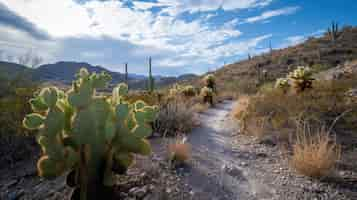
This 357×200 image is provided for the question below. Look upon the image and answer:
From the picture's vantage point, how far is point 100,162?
173 centimetres

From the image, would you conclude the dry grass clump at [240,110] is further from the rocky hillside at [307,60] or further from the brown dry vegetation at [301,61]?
the rocky hillside at [307,60]

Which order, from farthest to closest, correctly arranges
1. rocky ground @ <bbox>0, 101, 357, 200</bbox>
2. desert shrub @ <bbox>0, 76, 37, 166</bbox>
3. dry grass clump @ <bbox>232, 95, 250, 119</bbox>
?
dry grass clump @ <bbox>232, 95, 250, 119</bbox>, desert shrub @ <bbox>0, 76, 37, 166</bbox>, rocky ground @ <bbox>0, 101, 357, 200</bbox>

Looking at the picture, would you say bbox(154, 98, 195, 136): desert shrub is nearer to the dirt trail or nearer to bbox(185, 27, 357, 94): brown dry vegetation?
the dirt trail

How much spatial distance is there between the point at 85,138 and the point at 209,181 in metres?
1.55

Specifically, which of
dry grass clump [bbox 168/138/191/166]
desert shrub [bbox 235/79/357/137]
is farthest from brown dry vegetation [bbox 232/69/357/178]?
dry grass clump [bbox 168/138/191/166]

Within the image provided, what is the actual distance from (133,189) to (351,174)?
9.01 feet

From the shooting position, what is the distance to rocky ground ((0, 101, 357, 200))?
2.12m

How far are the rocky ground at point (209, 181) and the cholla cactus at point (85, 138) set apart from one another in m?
0.31

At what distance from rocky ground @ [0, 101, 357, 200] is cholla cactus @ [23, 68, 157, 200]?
312mm

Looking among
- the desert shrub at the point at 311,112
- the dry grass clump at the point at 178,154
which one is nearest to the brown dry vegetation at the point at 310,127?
the desert shrub at the point at 311,112

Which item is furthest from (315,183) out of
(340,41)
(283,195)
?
(340,41)

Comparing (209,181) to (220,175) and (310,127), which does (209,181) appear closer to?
(220,175)

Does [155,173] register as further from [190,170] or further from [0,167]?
[0,167]

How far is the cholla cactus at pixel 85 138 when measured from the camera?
1.57 m
